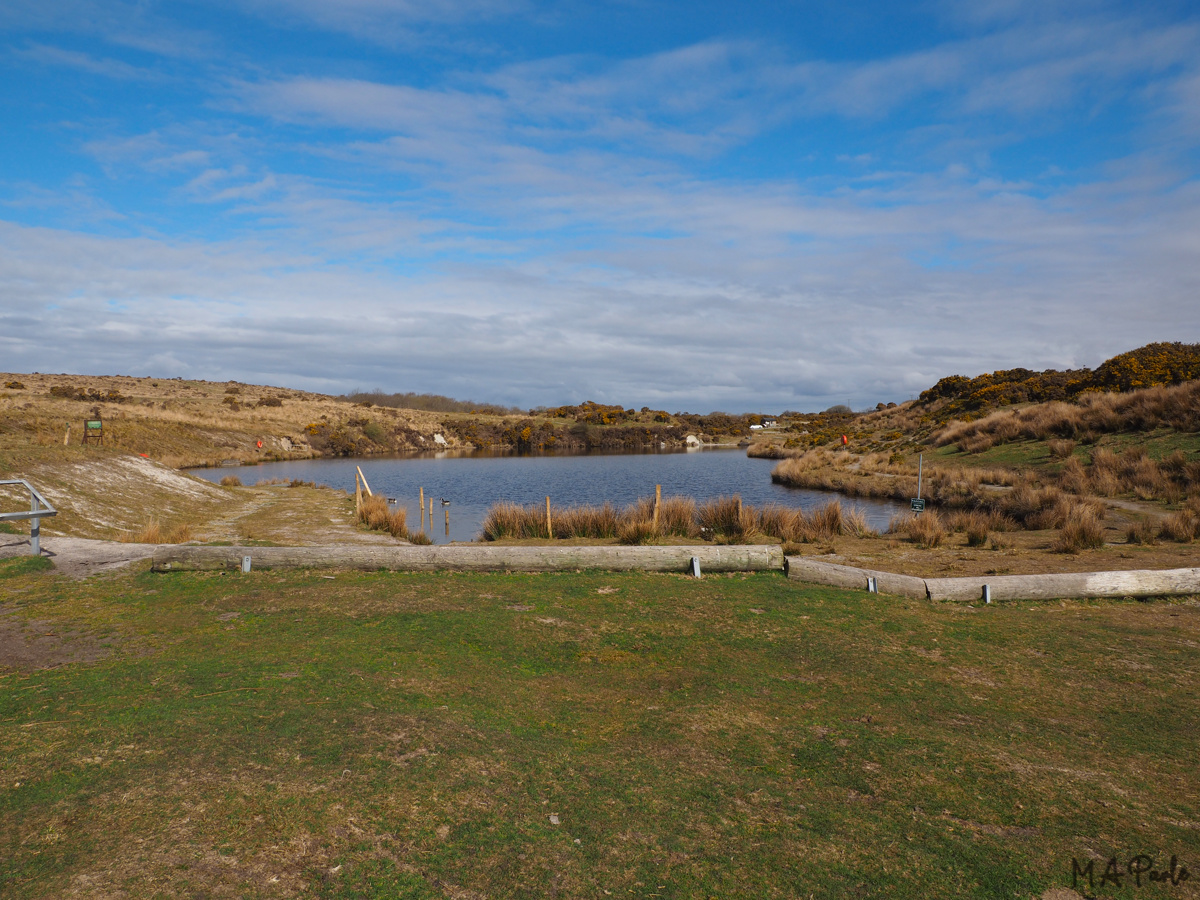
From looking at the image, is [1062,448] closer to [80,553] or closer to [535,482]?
[535,482]

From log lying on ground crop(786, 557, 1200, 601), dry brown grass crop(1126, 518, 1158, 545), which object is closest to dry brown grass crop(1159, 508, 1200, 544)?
dry brown grass crop(1126, 518, 1158, 545)

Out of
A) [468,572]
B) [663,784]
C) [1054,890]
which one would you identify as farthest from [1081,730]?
[468,572]

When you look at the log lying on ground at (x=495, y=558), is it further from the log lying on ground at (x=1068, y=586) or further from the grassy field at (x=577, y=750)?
the log lying on ground at (x=1068, y=586)

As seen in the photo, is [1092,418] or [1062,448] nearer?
[1062,448]

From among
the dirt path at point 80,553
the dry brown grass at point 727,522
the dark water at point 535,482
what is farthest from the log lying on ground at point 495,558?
the dark water at point 535,482

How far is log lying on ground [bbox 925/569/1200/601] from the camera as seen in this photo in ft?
31.7

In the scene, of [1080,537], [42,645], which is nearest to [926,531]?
[1080,537]

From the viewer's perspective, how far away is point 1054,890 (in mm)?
3619

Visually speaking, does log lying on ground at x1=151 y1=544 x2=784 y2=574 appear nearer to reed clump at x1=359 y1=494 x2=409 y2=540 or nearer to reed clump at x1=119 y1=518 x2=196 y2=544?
reed clump at x1=119 y1=518 x2=196 y2=544

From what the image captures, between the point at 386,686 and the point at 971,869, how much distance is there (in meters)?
4.50

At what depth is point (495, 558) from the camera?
35.6 feet

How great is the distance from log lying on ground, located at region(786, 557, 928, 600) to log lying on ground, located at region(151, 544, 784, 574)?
19.3 inches

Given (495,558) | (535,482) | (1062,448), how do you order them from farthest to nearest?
(535,482) < (1062,448) < (495,558)

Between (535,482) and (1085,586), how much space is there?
31820mm
